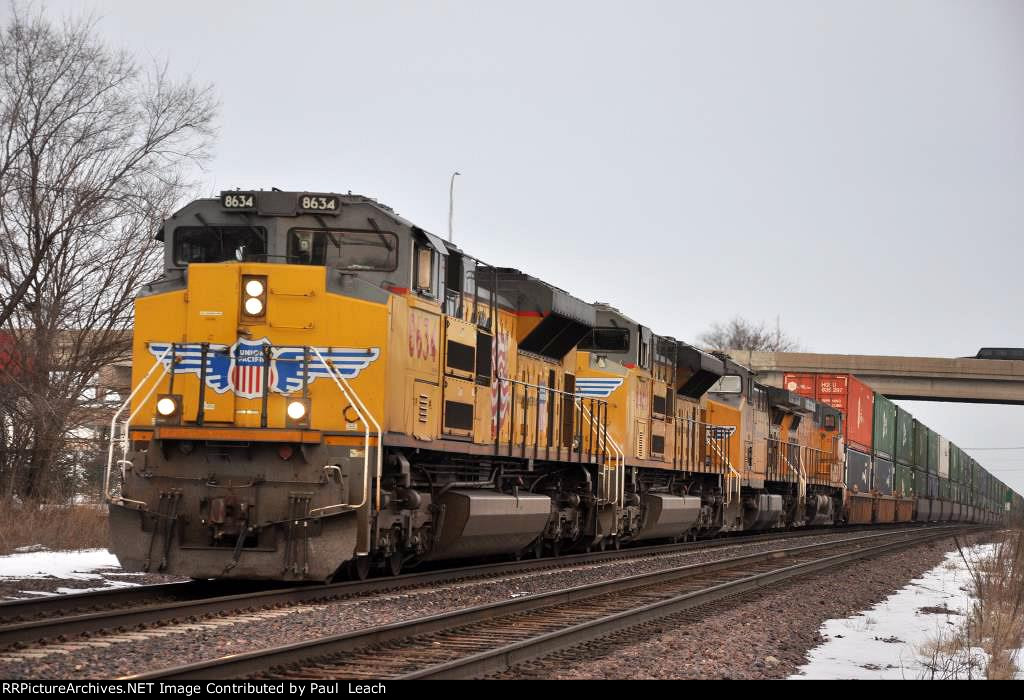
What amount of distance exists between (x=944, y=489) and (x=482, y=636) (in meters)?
51.4

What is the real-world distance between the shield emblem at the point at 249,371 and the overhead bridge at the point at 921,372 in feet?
164

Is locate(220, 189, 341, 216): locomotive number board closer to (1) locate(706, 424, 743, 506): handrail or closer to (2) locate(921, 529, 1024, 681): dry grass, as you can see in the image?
(2) locate(921, 529, 1024, 681): dry grass

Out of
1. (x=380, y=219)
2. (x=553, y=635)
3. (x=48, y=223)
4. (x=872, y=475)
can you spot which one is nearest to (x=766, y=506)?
(x=872, y=475)

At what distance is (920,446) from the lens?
168 ft

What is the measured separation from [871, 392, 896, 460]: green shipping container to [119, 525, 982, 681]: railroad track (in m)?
29.8

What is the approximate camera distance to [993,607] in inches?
442

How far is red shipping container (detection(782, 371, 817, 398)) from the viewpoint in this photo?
40094 millimetres

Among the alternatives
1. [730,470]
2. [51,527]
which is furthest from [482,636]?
[730,470]

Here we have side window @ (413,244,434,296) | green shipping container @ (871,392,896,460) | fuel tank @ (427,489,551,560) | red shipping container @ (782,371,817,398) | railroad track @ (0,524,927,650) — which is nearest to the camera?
railroad track @ (0,524,927,650)

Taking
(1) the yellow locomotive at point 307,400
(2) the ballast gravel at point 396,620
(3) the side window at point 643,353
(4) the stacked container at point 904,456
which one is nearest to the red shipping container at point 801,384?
(4) the stacked container at point 904,456

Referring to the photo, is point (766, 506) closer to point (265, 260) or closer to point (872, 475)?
point (872, 475)

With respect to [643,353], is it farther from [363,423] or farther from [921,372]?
[921,372]

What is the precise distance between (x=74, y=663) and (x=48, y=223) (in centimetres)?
1453

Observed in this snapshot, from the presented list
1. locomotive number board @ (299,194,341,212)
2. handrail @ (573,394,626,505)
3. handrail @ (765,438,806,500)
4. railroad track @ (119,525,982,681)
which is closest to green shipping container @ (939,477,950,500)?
handrail @ (765,438,806,500)
